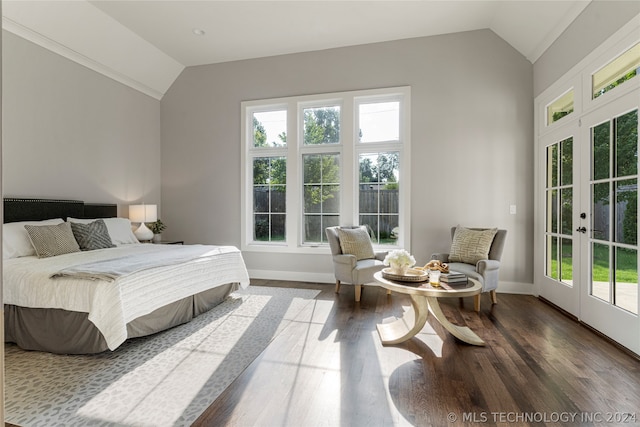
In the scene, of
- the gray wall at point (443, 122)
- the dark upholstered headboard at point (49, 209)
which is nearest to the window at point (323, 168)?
the gray wall at point (443, 122)

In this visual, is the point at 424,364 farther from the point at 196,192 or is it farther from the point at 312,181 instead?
the point at 196,192

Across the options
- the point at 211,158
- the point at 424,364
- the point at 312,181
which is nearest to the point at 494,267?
the point at 424,364

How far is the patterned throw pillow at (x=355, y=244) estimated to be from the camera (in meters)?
4.29

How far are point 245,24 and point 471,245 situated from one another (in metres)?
3.93

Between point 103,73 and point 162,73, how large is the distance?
0.90 meters

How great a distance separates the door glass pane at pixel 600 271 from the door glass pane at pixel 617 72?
1.37 meters

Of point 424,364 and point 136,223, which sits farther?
point 136,223

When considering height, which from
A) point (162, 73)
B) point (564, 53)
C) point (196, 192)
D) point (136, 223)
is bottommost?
point (136, 223)

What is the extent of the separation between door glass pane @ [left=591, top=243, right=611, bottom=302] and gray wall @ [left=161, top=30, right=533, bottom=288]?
4.02 feet

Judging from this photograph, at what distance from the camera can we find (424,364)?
241cm

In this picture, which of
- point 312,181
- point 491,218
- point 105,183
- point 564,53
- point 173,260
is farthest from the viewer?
point 312,181

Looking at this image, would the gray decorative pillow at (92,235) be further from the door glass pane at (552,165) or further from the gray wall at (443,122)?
the door glass pane at (552,165)

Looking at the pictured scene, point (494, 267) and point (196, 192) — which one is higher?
point (196, 192)

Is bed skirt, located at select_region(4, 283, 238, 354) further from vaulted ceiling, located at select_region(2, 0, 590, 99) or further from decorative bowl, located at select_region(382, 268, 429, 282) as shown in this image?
vaulted ceiling, located at select_region(2, 0, 590, 99)
